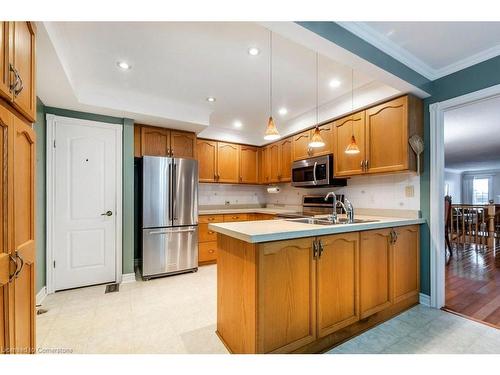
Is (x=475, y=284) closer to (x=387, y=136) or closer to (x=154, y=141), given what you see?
(x=387, y=136)

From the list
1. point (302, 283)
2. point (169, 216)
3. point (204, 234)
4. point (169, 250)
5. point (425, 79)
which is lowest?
point (169, 250)

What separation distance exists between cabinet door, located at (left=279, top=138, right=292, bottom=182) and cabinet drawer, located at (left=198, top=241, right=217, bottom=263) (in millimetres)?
Result: 1659

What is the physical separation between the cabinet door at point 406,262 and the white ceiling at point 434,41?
1.58 m

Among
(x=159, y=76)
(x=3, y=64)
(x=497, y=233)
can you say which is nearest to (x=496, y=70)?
(x=159, y=76)

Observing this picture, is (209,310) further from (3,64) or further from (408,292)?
(3,64)

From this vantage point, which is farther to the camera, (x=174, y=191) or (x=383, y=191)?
(x=174, y=191)

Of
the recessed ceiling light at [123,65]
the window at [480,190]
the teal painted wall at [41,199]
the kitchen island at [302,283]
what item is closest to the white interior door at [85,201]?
the teal painted wall at [41,199]

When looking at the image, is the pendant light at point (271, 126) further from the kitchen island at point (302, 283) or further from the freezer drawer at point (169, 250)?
the freezer drawer at point (169, 250)

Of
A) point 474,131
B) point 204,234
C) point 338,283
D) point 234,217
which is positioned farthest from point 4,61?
point 474,131

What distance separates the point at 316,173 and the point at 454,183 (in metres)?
10.8

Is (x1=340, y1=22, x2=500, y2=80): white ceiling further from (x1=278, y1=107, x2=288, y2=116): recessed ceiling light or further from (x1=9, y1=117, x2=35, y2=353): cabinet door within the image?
(x1=9, y1=117, x2=35, y2=353): cabinet door

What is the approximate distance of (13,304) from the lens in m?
1.04

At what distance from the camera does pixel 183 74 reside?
8.19 feet
